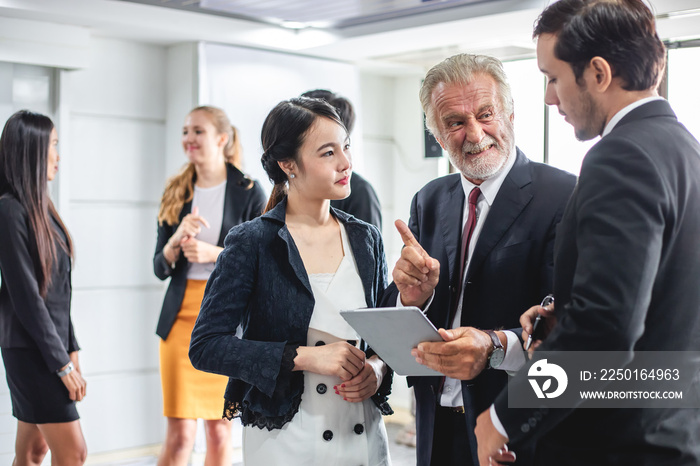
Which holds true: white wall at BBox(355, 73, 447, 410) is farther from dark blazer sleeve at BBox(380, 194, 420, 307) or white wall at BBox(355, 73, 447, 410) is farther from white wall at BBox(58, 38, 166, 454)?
dark blazer sleeve at BBox(380, 194, 420, 307)

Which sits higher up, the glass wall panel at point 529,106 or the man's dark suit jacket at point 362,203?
the glass wall panel at point 529,106

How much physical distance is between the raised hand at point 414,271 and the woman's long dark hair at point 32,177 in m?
1.83

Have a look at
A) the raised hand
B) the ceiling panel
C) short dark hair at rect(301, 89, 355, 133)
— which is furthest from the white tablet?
the ceiling panel

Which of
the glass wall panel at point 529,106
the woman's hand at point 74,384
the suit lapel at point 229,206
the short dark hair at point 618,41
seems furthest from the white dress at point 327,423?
the glass wall panel at point 529,106

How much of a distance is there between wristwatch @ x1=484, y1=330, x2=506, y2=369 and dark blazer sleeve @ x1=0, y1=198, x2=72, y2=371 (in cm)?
201

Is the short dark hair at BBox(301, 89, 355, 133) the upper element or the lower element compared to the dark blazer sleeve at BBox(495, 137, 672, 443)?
upper

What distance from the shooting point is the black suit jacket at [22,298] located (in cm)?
301

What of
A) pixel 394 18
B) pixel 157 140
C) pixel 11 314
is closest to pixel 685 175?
pixel 11 314

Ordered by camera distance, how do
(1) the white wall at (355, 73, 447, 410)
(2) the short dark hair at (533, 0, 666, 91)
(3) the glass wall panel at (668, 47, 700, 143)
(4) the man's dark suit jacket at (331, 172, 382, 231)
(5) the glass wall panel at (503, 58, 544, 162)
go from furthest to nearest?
(1) the white wall at (355, 73, 447, 410)
(5) the glass wall panel at (503, 58, 544, 162)
(3) the glass wall panel at (668, 47, 700, 143)
(4) the man's dark suit jacket at (331, 172, 382, 231)
(2) the short dark hair at (533, 0, 666, 91)

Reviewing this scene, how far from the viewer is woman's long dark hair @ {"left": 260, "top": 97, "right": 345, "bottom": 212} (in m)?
2.14

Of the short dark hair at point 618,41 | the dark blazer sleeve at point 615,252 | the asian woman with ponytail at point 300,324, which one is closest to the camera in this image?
the dark blazer sleeve at point 615,252

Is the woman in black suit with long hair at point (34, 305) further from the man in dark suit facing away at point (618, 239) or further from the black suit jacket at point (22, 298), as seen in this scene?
the man in dark suit facing away at point (618, 239)

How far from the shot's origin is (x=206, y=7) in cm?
415

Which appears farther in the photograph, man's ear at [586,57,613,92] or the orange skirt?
the orange skirt
